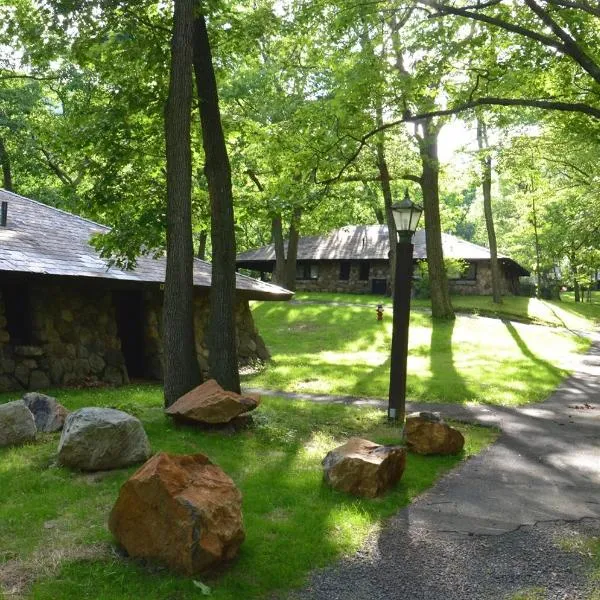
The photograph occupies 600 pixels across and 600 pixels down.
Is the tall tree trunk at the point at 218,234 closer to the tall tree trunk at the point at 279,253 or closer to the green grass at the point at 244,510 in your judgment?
the green grass at the point at 244,510

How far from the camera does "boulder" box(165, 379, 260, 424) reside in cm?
785

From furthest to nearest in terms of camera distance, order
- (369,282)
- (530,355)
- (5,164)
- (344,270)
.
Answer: (344,270) → (369,282) → (5,164) → (530,355)

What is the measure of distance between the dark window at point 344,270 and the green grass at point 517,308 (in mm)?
3341

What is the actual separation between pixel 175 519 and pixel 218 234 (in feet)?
18.8

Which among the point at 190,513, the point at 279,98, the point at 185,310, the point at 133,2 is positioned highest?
the point at 279,98

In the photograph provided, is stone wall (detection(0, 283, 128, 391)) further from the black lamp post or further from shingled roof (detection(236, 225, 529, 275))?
shingled roof (detection(236, 225, 529, 275))

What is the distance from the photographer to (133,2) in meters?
9.57

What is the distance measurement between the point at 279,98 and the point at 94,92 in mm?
12527

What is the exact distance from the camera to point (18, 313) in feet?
39.3

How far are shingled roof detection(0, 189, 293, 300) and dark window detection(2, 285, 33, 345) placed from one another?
1.00 m

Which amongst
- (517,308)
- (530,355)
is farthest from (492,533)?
(517,308)

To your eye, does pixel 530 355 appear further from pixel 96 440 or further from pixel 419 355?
pixel 96 440

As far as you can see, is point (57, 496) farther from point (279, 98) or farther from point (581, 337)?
point (581, 337)

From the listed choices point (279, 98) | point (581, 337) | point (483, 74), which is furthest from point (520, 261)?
point (483, 74)
